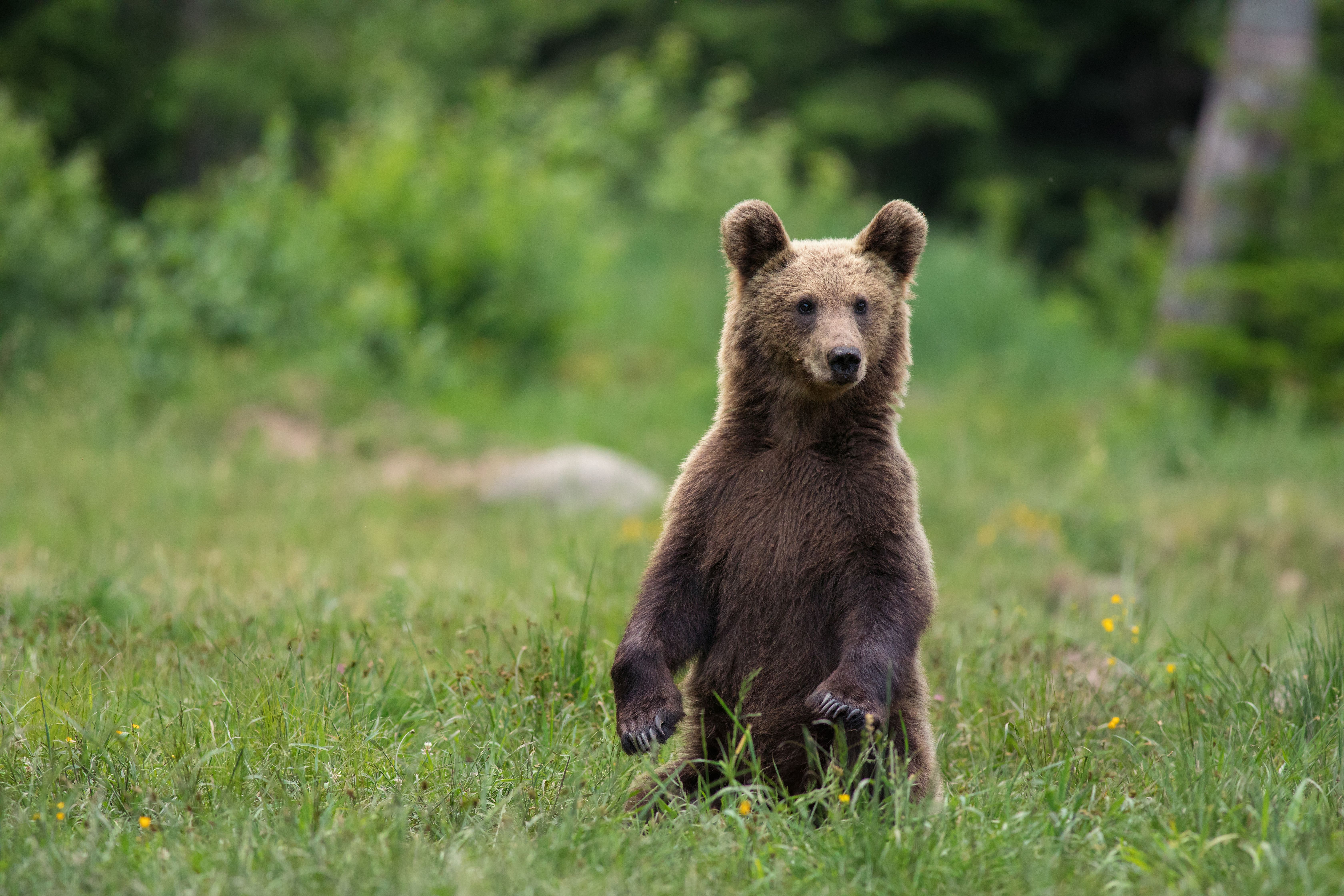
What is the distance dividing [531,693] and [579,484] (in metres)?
4.54

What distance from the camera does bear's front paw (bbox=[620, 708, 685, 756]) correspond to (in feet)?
11.1

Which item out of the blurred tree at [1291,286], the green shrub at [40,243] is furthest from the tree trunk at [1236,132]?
the green shrub at [40,243]

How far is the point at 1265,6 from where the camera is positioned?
11617 millimetres

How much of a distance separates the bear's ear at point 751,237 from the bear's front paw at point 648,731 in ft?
4.21

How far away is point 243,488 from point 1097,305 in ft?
46.2

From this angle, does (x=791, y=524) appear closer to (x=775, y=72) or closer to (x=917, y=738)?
(x=917, y=738)

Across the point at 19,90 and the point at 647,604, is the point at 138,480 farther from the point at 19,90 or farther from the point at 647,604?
the point at 19,90

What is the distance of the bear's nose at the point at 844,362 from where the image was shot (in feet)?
11.3

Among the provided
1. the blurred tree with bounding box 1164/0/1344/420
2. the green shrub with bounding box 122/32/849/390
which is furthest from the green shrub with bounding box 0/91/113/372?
the blurred tree with bounding box 1164/0/1344/420

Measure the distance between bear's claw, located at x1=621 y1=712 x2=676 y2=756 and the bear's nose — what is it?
97cm

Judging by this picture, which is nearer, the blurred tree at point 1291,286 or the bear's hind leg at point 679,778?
the bear's hind leg at point 679,778

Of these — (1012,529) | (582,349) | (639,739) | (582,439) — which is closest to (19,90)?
(582,349)

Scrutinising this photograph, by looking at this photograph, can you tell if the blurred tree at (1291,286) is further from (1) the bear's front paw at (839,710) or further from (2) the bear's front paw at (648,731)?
(2) the bear's front paw at (648,731)

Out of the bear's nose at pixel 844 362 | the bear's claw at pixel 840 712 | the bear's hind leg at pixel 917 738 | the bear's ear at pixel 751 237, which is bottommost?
the bear's hind leg at pixel 917 738
